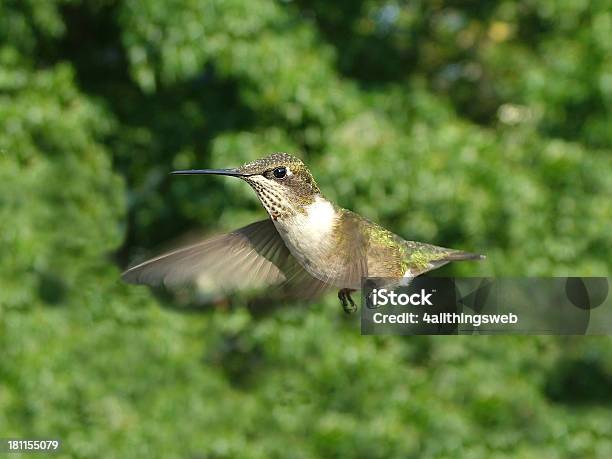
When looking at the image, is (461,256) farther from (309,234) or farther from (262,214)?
(262,214)

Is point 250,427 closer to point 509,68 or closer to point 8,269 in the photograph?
point 8,269

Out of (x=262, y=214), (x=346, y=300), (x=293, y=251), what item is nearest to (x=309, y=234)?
(x=293, y=251)

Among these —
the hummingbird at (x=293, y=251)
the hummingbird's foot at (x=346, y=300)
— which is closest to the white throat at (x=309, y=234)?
the hummingbird at (x=293, y=251)

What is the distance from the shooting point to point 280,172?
834mm

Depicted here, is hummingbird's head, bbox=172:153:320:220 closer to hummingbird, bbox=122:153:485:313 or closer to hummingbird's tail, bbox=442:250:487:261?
hummingbird, bbox=122:153:485:313

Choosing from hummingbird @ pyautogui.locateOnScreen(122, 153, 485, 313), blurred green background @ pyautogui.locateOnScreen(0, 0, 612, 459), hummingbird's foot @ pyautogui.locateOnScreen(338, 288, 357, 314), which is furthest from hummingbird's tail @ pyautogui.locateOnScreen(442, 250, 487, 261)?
blurred green background @ pyautogui.locateOnScreen(0, 0, 612, 459)

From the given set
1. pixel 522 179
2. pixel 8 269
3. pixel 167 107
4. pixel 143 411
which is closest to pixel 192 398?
pixel 143 411

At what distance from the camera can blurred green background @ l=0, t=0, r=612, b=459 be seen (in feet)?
12.3

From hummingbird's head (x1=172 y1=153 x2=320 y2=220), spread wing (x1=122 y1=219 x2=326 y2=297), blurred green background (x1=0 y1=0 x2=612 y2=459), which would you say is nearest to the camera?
hummingbird's head (x1=172 y1=153 x2=320 y2=220)

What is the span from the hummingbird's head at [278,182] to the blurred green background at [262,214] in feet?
8.91

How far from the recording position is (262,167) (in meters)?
0.82

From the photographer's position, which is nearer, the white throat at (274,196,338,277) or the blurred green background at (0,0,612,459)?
the white throat at (274,196,338,277)

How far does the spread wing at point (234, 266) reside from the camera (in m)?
0.94

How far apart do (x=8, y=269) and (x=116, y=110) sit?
102 cm
